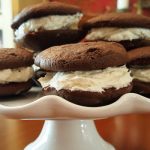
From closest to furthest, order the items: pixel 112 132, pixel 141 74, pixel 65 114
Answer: pixel 65 114 < pixel 141 74 < pixel 112 132

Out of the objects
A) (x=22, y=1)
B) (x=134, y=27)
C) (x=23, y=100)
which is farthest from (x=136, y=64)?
(x=22, y=1)

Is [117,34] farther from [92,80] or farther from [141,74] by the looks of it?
[92,80]

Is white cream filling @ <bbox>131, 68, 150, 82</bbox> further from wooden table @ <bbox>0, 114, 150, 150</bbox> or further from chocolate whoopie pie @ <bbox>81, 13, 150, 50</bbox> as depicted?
wooden table @ <bbox>0, 114, 150, 150</bbox>

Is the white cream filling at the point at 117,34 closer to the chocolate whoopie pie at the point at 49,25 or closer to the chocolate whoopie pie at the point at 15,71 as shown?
the chocolate whoopie pie at the point at 49,25

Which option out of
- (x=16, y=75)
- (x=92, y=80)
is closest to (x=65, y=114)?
(x=92, y=80)

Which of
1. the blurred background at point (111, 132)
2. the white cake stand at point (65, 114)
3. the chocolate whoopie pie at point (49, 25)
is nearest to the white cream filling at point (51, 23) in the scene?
the chocolate whoopie pie at point (49, 25)

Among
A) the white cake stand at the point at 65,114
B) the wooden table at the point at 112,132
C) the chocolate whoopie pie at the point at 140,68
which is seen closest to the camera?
the white cake stand at the point at 65,114

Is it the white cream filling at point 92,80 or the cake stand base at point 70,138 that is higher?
the white cream filling at point 92,80
